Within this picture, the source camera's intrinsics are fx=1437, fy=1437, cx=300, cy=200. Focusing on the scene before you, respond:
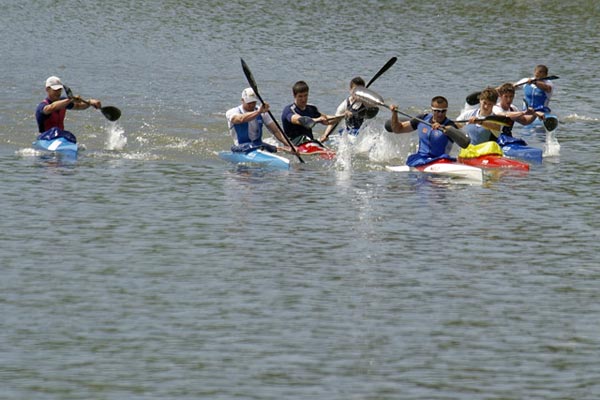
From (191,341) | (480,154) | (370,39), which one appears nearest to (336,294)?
(191,341)

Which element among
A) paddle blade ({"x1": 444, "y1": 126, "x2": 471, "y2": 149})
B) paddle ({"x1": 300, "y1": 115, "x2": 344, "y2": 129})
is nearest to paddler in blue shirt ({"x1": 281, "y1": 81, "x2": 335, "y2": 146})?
paddle ({"x1": 300, "y1": 115, "x2": 344, "y2": 129})

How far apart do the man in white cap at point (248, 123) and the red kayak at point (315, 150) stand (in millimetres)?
465

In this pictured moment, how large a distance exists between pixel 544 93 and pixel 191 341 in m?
18.8

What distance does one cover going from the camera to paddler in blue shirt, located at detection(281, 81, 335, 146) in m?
26.6

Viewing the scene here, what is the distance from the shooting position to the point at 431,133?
24312mm

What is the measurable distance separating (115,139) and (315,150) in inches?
166

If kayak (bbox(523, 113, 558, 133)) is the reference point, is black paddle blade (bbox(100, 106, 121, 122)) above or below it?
above

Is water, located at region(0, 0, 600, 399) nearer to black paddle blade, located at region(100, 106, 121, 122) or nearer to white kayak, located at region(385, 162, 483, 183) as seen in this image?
white kayak, located at region(385, 162, 483, 183)

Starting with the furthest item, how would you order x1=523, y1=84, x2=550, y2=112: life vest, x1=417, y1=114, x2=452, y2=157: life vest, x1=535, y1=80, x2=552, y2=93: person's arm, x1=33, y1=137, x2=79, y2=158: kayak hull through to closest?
x1=523, y1=84, x2=550, y2=112: life vest
x1=535, y1=80, x2=552, y2=93: person's arm
x1=33, y1=137, x2=79, y2=158: kayak hull
x1=417, y1=114, x2=452, y2=157: life vest

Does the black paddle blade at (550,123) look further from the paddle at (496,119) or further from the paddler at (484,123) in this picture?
the paddle at (496,119)

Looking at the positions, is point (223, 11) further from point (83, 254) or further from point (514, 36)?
point (83, 254)

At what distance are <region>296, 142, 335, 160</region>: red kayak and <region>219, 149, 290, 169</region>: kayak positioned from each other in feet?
3.61

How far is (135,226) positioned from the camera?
1977 centimetres

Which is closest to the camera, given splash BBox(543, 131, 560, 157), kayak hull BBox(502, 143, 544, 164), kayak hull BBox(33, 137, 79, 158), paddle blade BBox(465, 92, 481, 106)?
kayak hull BBox(33, 137, 79, 158)
